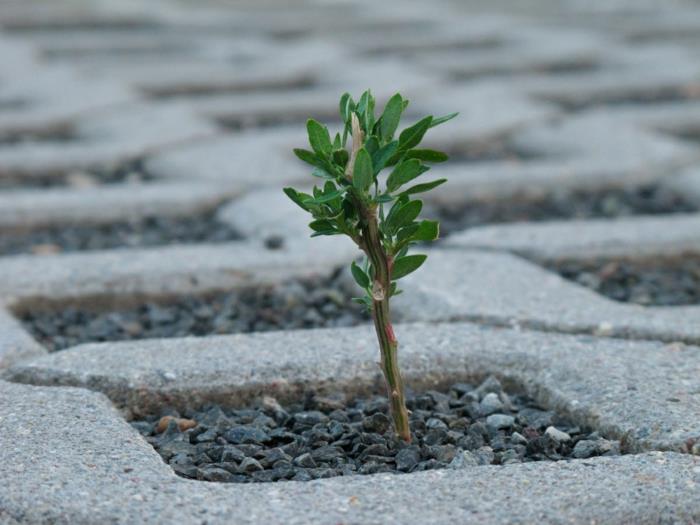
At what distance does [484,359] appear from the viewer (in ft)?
4.10

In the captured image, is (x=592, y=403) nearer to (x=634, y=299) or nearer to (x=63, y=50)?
(x=634, y=299)

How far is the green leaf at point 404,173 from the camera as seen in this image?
96 cm

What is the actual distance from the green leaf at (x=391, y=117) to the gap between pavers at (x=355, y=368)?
31cm

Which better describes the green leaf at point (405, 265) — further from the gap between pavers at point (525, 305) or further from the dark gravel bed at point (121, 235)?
the dark gravel bed at point (121, 235)

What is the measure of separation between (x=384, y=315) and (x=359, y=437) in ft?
0.40

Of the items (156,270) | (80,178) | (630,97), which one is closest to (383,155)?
(156,270)

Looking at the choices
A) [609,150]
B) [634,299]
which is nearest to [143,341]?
[634,299]

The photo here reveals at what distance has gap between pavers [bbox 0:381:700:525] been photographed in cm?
87

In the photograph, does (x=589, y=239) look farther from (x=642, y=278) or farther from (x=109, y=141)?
(x=109, y=141)

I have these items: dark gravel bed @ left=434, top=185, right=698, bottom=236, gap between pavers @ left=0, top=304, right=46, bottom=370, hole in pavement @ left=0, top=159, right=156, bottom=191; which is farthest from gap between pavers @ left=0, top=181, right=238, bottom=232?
gap between pavers @ left=0, top=304, right=46, bottom=370

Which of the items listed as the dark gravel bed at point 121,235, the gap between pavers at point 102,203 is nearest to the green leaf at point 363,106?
the dark gravel bed at point 121,235

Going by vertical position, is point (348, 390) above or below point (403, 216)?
below

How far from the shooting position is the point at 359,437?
1.07 metres

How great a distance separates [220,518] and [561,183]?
1439 millimetres
